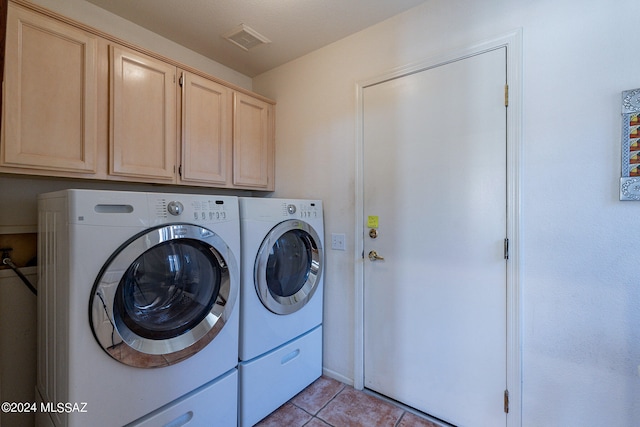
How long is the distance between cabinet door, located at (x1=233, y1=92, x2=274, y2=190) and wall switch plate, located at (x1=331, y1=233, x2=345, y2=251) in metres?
0.73

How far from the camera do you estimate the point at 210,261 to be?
4.58ft

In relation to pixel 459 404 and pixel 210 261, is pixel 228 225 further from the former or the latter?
pixel 459 404

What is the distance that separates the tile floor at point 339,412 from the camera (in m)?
1.58

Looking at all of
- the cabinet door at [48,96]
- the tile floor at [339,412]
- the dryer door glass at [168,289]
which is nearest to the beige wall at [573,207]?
the tile floor at [339,412]

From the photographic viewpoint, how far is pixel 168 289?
1.30m

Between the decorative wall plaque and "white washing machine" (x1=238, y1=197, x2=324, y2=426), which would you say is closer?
the decorative wall plaque

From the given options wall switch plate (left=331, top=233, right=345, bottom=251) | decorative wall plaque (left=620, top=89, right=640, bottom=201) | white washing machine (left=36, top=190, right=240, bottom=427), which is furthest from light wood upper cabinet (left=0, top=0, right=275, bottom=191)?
decorative wall plaque (left=620, top=89, right=640, bottom=201)

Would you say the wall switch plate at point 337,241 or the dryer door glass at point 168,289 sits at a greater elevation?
the wall switch plate at point 337,241

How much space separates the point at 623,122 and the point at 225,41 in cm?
228

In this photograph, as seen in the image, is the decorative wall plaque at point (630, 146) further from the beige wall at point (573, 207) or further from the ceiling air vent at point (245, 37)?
the ceiling air vent at point (245, 37)

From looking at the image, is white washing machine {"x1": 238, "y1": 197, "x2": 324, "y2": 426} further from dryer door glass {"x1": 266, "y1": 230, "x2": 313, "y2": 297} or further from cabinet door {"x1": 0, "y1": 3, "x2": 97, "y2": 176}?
cabinet door {"x1": 0, "y1": 3, "x2": 97, "y2": 176}

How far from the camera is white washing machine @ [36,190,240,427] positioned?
101 centimetres

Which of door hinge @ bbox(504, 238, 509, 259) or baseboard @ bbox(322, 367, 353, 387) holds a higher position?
door hinge @ bbox(504, 238, 509, 259)

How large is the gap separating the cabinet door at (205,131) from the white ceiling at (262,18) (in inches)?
13.9
